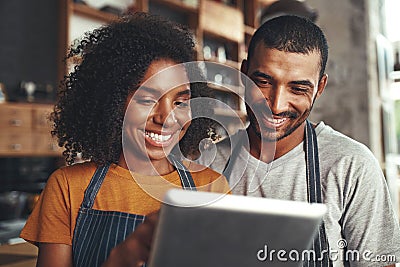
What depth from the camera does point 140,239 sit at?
0.66 m

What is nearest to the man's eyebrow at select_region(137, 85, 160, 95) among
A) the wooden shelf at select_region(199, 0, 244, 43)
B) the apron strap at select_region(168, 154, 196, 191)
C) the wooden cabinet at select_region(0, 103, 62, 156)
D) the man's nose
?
the apron strap at select_region(168, 154, 196, 191)

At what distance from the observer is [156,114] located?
0.93 meters

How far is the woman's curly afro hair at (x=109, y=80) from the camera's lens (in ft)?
3.36

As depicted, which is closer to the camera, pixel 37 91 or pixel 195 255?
pixel 195 255

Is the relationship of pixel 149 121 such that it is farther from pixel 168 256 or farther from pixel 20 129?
pixel 20 129

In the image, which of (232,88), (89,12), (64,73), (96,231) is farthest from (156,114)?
(232,88)

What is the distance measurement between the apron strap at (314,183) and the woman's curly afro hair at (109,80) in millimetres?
287

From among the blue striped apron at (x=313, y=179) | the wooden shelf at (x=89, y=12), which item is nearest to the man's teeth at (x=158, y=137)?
the blue striped apron at (x=313, y=179)

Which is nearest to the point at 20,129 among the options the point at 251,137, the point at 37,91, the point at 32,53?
the point at 37,91

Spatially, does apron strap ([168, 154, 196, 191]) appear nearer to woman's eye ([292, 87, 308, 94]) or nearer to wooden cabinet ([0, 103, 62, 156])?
woman's eye ([292, 87, 308, 94])

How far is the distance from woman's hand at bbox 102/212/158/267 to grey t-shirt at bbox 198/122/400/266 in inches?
19.0

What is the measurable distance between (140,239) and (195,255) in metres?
0.11

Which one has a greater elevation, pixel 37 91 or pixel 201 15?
pixel 201 15

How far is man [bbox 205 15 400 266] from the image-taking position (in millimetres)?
1043
